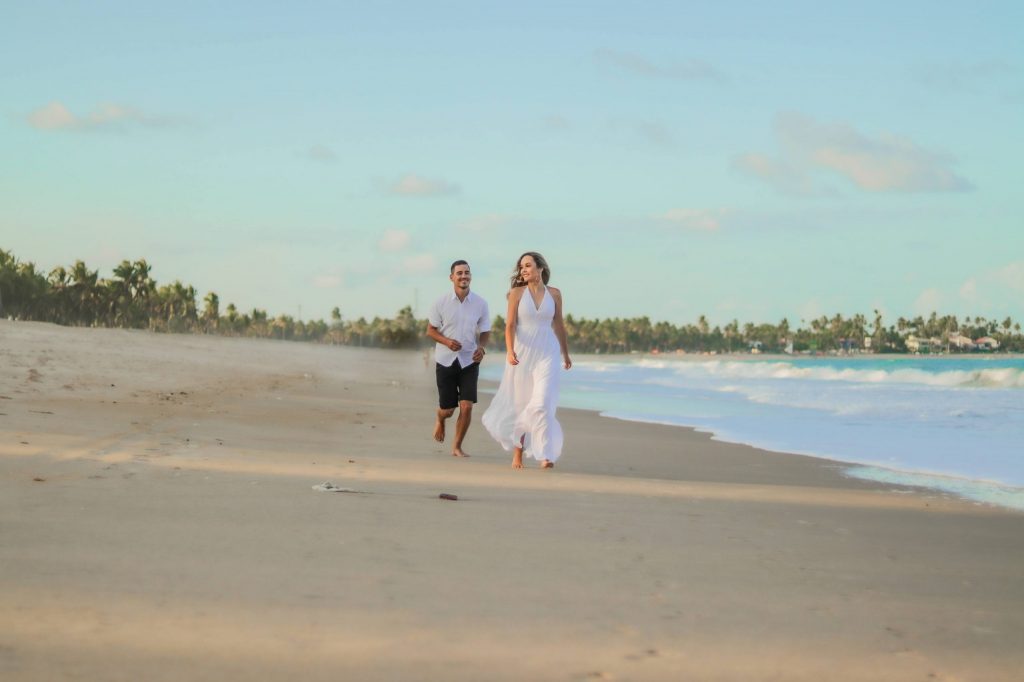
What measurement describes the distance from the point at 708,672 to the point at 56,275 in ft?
382

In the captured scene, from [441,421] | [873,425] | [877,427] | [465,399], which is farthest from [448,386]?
[873,425]

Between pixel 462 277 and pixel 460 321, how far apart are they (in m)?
0.43

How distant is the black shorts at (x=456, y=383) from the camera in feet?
33.6

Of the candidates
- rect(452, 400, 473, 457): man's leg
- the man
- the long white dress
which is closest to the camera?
the long white dress

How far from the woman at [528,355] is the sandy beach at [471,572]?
78cm

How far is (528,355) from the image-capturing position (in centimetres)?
958

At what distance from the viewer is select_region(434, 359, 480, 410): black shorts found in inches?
403

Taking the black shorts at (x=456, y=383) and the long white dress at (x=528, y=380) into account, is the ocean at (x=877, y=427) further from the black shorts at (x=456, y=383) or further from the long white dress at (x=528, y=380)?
the black shorts at (x=456, y=383)

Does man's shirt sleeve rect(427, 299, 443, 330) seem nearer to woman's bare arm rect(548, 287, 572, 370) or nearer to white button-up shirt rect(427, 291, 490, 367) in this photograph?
white button-up shirt rect(427, 291, 490, 367)

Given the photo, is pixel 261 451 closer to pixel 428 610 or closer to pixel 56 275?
pixel 428 610

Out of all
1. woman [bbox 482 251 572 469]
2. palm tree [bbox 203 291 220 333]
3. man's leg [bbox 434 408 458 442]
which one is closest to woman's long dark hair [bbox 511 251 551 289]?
woman [bbox 482 251 572 469]

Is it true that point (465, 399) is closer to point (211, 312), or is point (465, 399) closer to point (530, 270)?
point (530, 270)

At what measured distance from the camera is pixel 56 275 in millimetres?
108688

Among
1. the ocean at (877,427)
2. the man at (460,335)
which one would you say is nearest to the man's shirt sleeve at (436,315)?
the man at (460,335)
